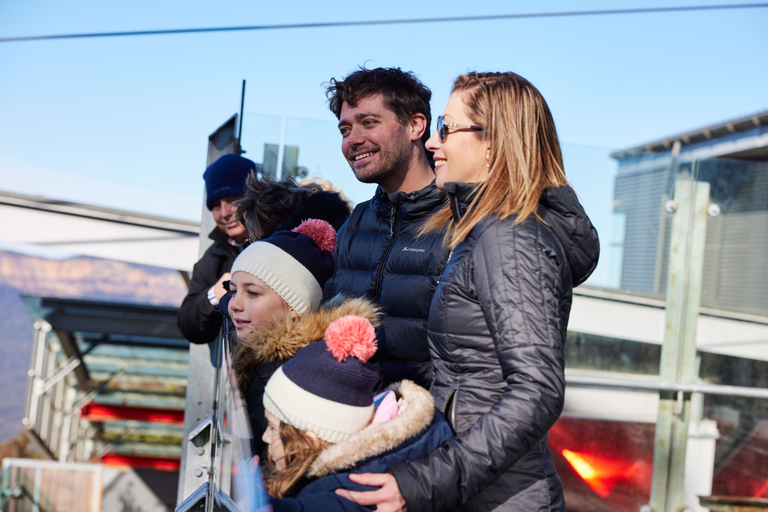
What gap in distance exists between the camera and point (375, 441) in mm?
1188

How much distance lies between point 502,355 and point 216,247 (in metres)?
2.18

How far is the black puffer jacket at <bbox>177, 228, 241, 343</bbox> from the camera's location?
294 centimetres

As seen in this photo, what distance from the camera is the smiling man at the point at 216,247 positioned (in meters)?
2.95

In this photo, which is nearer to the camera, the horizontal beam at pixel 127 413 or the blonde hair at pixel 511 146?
the blonde hair at pixel 511 146

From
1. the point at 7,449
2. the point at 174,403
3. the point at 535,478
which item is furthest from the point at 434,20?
the point at 7,449

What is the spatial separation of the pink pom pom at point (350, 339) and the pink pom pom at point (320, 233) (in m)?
0.85

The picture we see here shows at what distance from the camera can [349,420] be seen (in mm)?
1209

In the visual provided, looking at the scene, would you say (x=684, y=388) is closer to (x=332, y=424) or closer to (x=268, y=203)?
(x=268, y=203)

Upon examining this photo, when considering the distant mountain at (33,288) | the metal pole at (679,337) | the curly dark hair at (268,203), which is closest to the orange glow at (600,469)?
the metal pole at (679,337)

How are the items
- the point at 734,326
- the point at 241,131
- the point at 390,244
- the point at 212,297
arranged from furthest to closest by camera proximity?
the point at 734,326
the point at 241,131
the point at 212,297
the point at 390,244

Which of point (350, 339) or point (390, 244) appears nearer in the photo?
point (350, 339)

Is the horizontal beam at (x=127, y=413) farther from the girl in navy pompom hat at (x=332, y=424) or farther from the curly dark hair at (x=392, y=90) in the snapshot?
the girl in navy pompom hat at (x=332, y=424)

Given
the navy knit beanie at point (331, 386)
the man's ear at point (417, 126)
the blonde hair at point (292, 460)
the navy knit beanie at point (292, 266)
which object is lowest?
the blonde hair at point (292, 460)

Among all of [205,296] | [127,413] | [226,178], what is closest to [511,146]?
[205,296]
